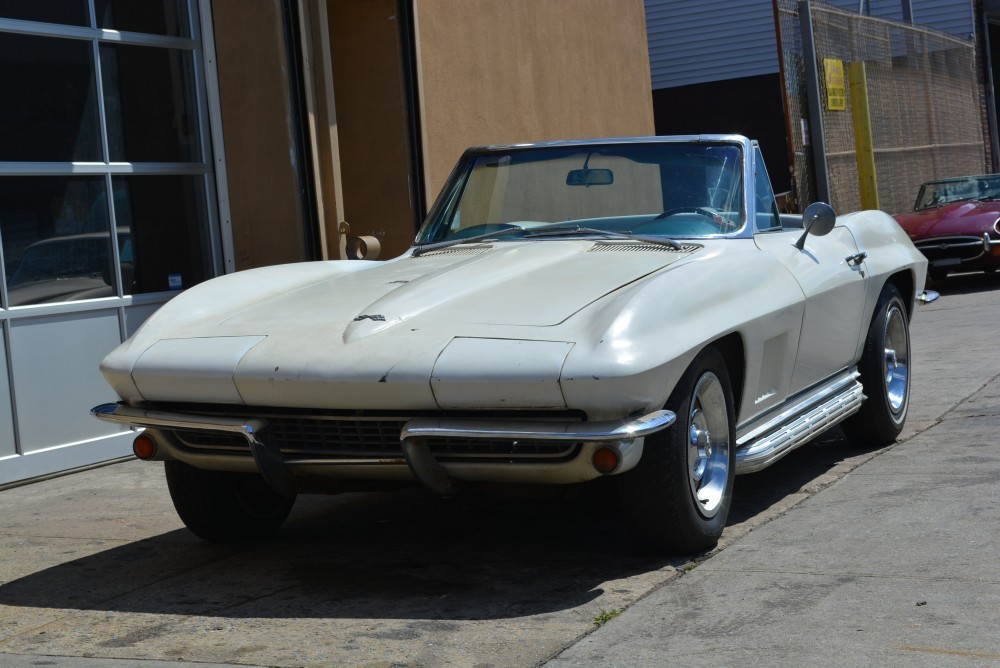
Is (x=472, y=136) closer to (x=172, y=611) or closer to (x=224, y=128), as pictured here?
(x=224, y=128)

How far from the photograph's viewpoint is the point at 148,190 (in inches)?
312

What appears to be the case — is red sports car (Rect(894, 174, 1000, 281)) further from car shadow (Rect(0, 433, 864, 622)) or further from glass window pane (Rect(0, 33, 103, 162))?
glass window pane (Rect(0, 33, 103, 162))

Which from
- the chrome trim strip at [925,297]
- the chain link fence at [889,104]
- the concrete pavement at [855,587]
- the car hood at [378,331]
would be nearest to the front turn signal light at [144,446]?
the car hood at [378,331]

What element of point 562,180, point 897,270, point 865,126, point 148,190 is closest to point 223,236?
point 148,190

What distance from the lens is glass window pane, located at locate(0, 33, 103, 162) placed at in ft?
23.5

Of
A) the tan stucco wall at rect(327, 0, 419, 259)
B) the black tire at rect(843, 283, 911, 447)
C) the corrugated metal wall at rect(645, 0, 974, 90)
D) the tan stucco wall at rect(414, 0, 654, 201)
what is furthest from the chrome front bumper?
the corrugated metal wall at rect(645, 0, 974, 90)

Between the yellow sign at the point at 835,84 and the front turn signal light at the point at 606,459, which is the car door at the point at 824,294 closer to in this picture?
the front turn signal light at the point at 606,459

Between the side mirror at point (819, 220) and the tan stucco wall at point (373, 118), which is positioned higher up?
the tan stucco wall at point (373, 118)

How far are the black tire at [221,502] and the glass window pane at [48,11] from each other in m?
3.56

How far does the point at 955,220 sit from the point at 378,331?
466 inches

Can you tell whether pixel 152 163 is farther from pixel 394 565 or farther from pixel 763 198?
pixel 394 565

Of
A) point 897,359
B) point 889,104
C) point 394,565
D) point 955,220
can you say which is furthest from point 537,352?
point 889,104

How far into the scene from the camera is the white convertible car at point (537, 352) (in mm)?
3879

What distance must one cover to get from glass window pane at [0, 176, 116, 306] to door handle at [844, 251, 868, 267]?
4.32 m
